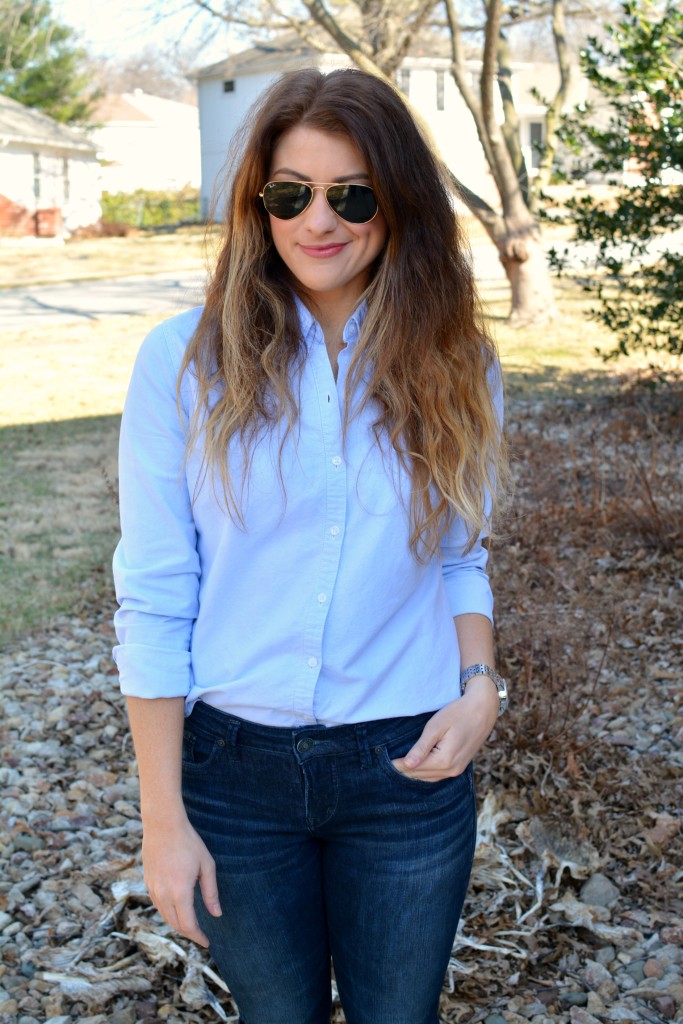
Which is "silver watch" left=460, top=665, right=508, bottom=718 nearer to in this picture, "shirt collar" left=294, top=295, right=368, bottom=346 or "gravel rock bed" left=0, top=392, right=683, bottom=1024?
"shirt collar" left=294, top=295, right=368, bottom=346

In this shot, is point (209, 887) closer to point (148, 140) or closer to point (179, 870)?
point (179, 870)

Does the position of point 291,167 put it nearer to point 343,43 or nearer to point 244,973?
point 244,973

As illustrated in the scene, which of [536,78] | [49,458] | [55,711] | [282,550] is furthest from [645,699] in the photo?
[536,78]

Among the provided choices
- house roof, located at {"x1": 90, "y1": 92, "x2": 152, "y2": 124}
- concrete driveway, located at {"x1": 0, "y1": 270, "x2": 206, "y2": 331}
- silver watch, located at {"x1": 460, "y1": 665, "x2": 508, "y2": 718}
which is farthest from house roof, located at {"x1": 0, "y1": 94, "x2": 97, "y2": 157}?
silver watch, located at {"x1": 460, "y1": 665, "x2": 508, "y2": 718}

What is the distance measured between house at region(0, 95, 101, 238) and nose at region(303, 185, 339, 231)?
32789mm

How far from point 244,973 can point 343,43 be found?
13.2 m

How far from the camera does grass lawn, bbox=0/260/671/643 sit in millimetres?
6062

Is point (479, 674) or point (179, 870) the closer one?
point (179, 870)

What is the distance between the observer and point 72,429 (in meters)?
9.49

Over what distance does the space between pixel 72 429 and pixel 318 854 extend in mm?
8067

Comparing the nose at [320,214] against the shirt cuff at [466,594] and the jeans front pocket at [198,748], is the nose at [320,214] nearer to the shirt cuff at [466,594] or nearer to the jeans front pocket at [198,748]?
the shirt cuff at [466,594]

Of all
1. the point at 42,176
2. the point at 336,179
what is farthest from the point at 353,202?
the point at 42,176

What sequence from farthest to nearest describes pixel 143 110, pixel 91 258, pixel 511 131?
pixel 143 110 < pixel 91 258 < pixel 511 131

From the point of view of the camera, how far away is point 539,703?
12.1ft
